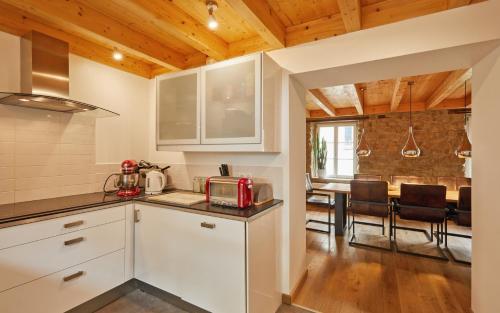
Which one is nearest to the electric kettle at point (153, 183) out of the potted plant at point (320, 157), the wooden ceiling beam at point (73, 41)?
A: the wooden ceiling beam at point (73, 41)

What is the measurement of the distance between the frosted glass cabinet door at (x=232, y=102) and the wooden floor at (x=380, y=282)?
158cm

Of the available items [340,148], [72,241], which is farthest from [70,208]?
[340,148]

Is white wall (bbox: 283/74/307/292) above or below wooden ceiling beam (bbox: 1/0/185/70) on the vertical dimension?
below

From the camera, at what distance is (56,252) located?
5.34ft

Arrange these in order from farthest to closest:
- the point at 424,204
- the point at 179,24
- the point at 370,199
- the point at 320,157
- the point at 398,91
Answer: the point at 320,157, the point at 398,91, the point at 370,199, the point at 424,204, the point at 179,24

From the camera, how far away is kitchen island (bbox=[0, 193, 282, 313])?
150cm

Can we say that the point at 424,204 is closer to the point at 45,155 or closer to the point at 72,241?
the point at 72,241

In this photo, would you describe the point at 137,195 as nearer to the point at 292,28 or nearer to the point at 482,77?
the point at 292,28

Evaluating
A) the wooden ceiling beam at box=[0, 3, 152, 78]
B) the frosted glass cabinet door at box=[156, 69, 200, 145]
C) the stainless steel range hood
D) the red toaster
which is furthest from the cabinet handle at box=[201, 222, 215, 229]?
the wooden ceiling beam at box=[0, 3, 152, 78]

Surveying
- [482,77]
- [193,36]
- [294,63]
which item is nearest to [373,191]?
[482,77]

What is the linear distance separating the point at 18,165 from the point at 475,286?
3708mm

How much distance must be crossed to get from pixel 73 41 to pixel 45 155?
1062mm

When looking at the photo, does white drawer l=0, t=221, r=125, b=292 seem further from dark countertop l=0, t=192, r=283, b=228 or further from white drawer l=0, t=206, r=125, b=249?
dark countertop l=0, t=192, r=283, b=228

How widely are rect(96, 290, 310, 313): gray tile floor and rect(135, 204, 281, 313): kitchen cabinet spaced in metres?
0.14
